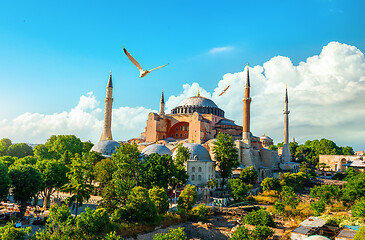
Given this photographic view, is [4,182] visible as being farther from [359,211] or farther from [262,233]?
[359,211]

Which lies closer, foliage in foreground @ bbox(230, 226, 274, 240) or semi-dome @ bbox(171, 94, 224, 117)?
foliage in foreground @ bbox(230, 226, 274, 240)

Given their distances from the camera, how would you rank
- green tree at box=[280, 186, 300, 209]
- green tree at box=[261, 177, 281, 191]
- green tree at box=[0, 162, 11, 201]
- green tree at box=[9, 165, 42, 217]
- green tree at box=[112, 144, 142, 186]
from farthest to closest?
green tree at box=[261, 177, 281, 191]
green tree at box=[280, 186, 300, 209]
green tree at box=[112, 144, 142, 186]
green tree at box=[9, 165, 42, 217]
green tree at box=[0, 162, 11, 201]

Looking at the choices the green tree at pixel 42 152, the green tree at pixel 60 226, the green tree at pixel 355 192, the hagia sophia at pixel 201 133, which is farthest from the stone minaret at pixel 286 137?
the green tree at pixel 60 226

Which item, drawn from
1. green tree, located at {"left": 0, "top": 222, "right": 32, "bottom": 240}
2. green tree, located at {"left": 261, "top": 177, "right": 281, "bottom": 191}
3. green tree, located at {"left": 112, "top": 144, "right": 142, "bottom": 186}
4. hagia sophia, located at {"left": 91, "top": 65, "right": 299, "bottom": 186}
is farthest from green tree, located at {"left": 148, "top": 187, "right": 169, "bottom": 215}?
green tree, located at {"left": 261, "top": 177, "right": 281, "bottom": 191}

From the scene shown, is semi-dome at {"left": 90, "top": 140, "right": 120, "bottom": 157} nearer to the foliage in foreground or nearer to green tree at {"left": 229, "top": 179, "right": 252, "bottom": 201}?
green tree at {"left": 229, "top": 179, "right": 252, "bottom": 201}

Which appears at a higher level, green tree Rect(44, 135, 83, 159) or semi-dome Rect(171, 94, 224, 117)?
semi-dome Rect(171, 94, 224, 117)

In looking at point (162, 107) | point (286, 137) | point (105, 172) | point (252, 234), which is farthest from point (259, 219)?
point (286, 137)

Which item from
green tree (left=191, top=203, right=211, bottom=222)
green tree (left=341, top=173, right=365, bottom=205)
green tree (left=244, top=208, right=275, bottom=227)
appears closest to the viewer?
green tree (left=244, top=208, right=275, bottom=227)

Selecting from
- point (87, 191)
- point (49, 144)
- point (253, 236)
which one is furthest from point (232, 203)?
point (49, 144)
